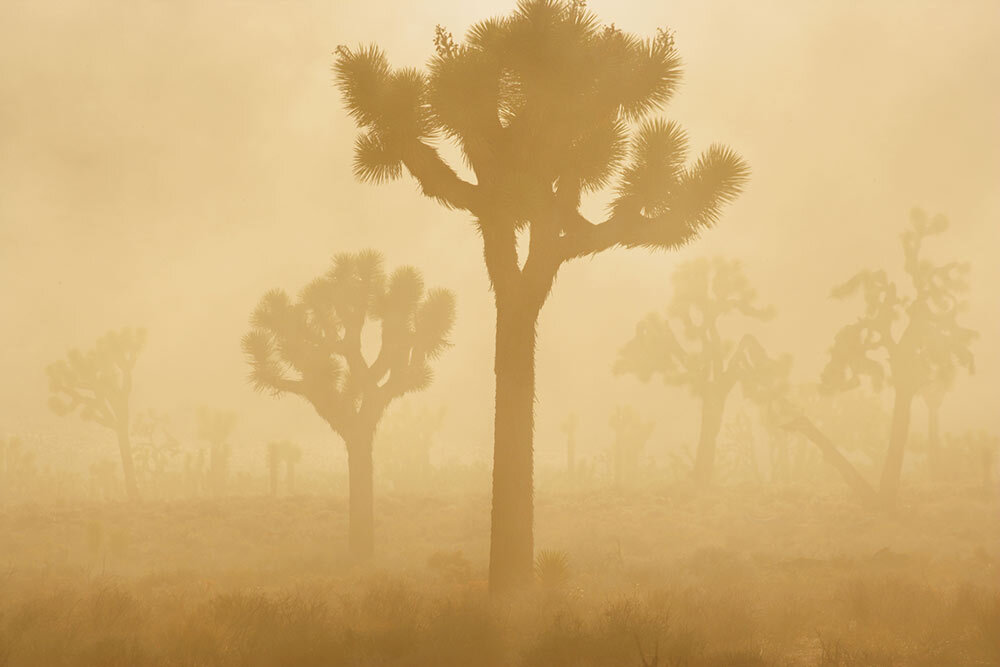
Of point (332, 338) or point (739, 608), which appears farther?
point (332, 338)

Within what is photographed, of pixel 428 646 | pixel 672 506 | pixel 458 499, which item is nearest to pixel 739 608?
pixel 428 646

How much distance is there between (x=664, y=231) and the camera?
11.5 meters

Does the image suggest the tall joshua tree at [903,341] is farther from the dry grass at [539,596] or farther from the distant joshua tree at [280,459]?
the distant joshua tree at [280,459]

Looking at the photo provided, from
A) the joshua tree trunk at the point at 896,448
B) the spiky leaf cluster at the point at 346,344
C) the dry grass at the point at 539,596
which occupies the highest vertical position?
the spiky leaf cluster at the point at 346,344

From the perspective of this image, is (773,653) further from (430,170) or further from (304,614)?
(430,170)

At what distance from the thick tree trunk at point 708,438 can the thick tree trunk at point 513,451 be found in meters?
24.3

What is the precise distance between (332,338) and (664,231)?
39.7ft

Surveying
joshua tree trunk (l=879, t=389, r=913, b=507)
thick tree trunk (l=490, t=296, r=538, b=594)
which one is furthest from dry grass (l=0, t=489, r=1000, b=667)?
joshua tree trunk (l=879, t=389, r=913, b=507)

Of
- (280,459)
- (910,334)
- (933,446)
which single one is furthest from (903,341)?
(280,459)

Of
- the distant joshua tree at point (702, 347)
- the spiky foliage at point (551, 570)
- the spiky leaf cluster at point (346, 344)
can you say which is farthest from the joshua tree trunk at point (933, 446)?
the spiky foliage at point (551, 570)

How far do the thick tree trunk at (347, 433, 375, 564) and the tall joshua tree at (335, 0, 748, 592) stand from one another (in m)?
10.5

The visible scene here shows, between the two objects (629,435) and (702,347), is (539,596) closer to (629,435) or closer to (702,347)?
(702,347)

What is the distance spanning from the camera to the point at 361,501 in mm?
21312

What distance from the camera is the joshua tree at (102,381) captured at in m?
39.2
